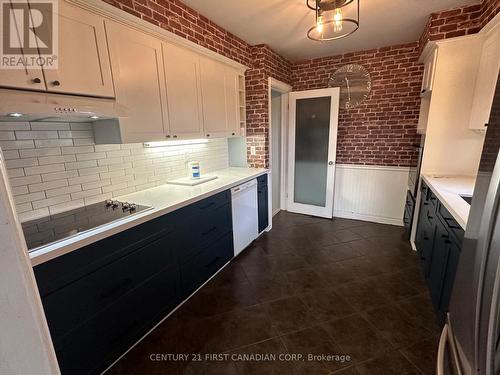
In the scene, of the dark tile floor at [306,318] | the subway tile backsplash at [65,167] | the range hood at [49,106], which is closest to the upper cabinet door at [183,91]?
the subway tile backsplash at [65,167]

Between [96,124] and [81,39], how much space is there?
0.59 meters

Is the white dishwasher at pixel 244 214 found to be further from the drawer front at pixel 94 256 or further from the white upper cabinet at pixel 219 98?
the drawer front at pixel 94 256

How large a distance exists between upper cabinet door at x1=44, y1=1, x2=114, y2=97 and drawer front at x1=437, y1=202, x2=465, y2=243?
2.47 m

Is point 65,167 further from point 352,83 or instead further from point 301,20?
point 352,83

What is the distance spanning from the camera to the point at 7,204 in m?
0.39

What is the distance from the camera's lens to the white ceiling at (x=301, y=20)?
7.45ft

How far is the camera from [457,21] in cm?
238

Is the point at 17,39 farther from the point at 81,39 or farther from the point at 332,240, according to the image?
the point at 332,240

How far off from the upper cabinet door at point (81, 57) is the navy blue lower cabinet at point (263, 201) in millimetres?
2011

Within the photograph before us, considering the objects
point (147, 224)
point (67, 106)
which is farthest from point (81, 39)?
point (147, 224)

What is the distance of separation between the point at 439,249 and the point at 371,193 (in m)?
2.02

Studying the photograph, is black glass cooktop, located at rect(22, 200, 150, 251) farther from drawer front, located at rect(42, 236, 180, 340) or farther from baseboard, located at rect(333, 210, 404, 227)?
baseboard, located at rect(333, 210, 404, 227)

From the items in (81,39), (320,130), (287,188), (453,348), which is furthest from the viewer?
(287,188)

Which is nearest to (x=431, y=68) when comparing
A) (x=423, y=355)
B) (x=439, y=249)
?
(x=439, y=249)
